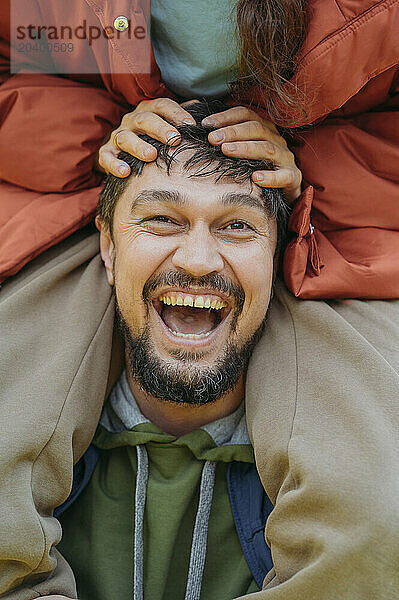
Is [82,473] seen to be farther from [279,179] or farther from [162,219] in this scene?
[279,179]

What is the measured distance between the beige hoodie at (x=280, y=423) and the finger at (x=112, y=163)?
0.21 metres

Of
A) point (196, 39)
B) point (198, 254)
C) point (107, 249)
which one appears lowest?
point (107, 249)

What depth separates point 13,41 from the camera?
176 centimetres

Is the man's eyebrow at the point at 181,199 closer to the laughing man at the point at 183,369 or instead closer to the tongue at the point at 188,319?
the laughing man at the point at 183,369

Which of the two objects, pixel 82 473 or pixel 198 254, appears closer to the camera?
pixel 198 254

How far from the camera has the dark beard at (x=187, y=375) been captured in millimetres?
1583

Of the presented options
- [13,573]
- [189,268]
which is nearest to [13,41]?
[189,268]

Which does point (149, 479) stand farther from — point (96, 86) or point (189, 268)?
point (96, 86)

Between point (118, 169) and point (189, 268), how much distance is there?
0.97 ft

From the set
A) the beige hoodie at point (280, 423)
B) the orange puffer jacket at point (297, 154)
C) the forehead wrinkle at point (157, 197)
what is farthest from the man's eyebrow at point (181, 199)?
the beige hoodie at point (280, 423)

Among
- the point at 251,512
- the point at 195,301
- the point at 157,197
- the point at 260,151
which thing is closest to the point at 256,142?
the point at 260,151

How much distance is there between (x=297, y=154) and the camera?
166cm

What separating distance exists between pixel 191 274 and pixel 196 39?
0.49m

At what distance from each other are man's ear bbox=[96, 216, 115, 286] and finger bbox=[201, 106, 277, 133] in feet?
1.14
